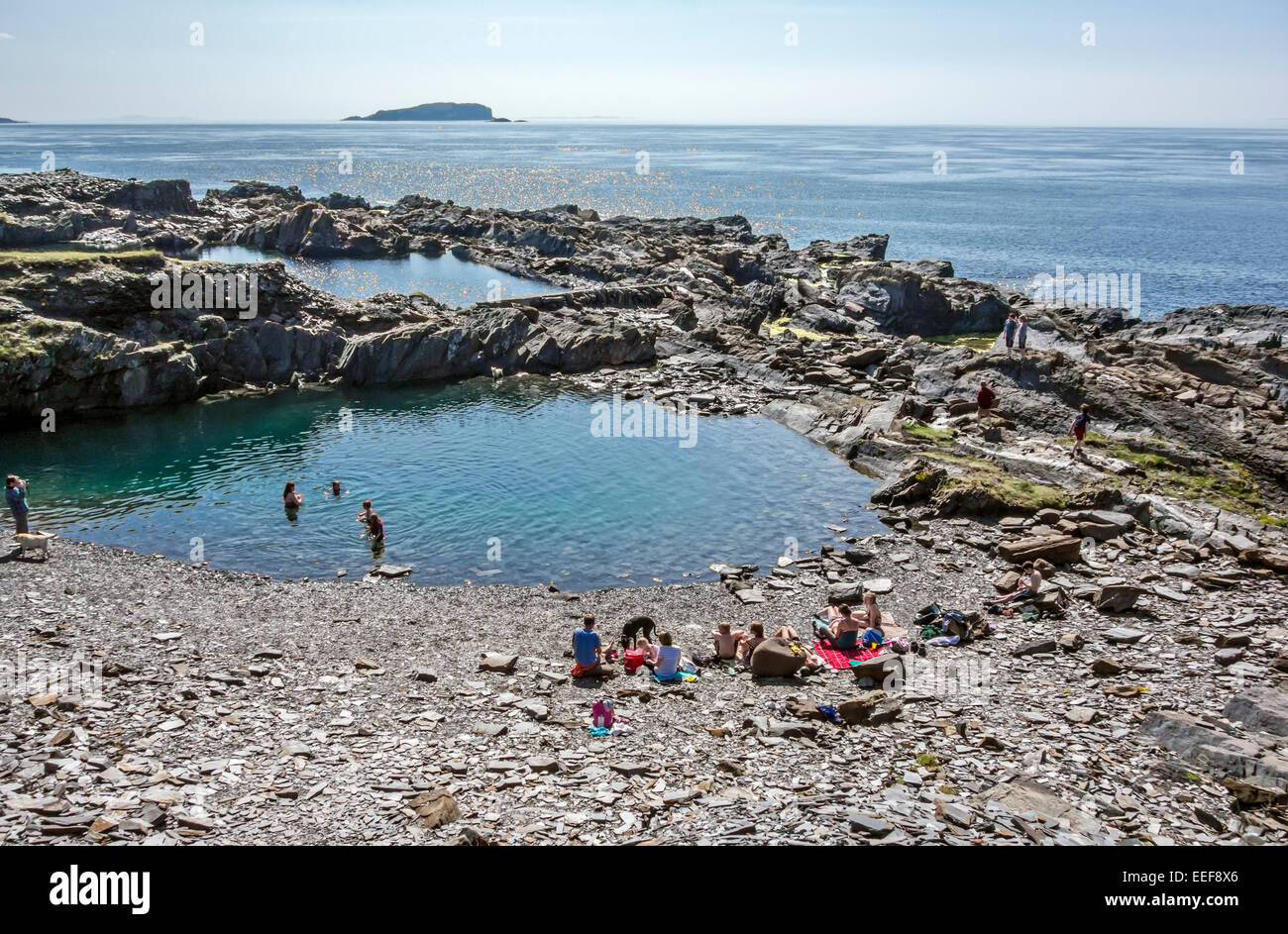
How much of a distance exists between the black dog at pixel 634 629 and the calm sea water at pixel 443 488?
19.6 feet

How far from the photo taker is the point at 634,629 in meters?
25.4

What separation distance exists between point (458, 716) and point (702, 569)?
13.9 metres

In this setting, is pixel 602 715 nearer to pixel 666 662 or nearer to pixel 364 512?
pixel 666 662

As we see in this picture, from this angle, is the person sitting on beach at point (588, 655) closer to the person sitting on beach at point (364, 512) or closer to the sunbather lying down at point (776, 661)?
the sunbather lying down at point (776, 661)

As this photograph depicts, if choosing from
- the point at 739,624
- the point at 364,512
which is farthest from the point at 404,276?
the point at 739,624

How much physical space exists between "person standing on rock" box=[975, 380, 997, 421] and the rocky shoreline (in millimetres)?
905

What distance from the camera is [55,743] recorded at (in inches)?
699

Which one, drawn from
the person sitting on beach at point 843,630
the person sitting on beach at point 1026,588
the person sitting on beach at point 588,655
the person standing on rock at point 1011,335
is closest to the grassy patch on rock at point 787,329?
the person standing on rock at point 1011,335

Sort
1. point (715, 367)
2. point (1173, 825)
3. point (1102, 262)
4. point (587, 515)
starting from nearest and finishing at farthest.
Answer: point (1173, 825)
point (587, 515)
point (715, 367)
point (1102, 262)

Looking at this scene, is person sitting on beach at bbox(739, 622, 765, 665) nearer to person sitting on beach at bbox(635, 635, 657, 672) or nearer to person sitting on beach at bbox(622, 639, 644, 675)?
person sitting on beach at bbox(635, 635, 657, 672)

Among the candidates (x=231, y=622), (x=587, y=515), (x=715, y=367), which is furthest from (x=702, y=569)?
(x=715, y=367)

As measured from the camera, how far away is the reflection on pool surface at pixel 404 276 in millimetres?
87500

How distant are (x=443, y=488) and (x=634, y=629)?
725 inches
